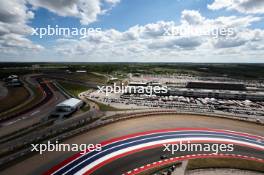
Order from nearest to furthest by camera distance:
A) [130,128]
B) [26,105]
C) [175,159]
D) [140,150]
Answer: [175,159]
[140,150]
[130,128]
[26,105]

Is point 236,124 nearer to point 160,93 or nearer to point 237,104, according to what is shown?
point 237,104

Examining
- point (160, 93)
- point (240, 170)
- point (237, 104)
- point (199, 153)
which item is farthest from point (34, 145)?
point (237, 104)

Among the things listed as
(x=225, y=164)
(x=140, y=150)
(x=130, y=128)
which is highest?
(x=130, y=128)

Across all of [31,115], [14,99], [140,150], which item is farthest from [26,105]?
[140,150]

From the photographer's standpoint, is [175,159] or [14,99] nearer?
[175,159]

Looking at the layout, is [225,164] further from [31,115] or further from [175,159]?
[31,115]

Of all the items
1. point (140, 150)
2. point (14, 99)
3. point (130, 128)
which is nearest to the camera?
point (140, 150)
